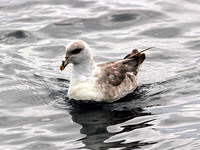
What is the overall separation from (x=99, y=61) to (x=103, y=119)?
16.3 feet

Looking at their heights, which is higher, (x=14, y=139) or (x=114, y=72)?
(x=114, y=72)

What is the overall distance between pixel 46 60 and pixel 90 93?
15.4 feet

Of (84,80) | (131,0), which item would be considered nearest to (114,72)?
(84,80)

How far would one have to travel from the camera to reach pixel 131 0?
68.3 feet

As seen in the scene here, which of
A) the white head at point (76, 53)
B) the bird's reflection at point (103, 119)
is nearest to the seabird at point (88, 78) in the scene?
the white head at point (76, 53)

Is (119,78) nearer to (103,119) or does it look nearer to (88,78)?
(88,78)

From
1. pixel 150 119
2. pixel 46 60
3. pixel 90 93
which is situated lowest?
pixel 150 119

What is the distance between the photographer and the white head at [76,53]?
10.1m

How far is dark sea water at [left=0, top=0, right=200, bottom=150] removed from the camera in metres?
8.83

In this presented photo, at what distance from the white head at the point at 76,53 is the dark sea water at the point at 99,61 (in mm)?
1103

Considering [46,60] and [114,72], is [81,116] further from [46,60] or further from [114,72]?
[46,60]

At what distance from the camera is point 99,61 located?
1455cm

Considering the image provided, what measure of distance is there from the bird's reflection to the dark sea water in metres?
0.02

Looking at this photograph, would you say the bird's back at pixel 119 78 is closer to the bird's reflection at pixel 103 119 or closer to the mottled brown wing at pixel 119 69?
the mottled brown wing at pixel 119 69
